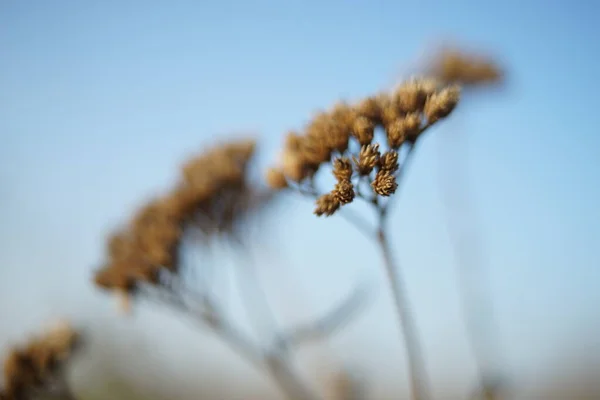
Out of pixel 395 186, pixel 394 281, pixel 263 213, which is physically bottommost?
pixel 394 281

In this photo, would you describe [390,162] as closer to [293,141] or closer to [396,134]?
[396,134]

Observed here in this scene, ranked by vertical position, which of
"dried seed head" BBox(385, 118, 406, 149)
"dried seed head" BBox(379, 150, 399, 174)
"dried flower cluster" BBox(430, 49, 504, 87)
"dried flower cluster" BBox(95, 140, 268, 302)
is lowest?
"dried seed head" BBox(379, 150, 399, 174)

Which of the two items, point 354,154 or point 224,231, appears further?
point 224,231

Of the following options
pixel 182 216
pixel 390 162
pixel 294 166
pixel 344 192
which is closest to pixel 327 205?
pixel 344 192

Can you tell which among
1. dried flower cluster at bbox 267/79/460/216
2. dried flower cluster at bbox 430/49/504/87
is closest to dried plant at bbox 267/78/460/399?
dried flower cluster at bbox 267/79/460/216

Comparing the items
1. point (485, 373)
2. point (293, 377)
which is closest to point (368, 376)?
point (485, 373)

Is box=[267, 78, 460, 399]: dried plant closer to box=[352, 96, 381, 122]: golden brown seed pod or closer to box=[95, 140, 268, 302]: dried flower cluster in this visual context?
box=[352, 96, 381, 122]: golden brown seed pod

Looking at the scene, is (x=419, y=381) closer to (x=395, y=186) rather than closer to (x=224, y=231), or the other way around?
(x=395, y=186)
